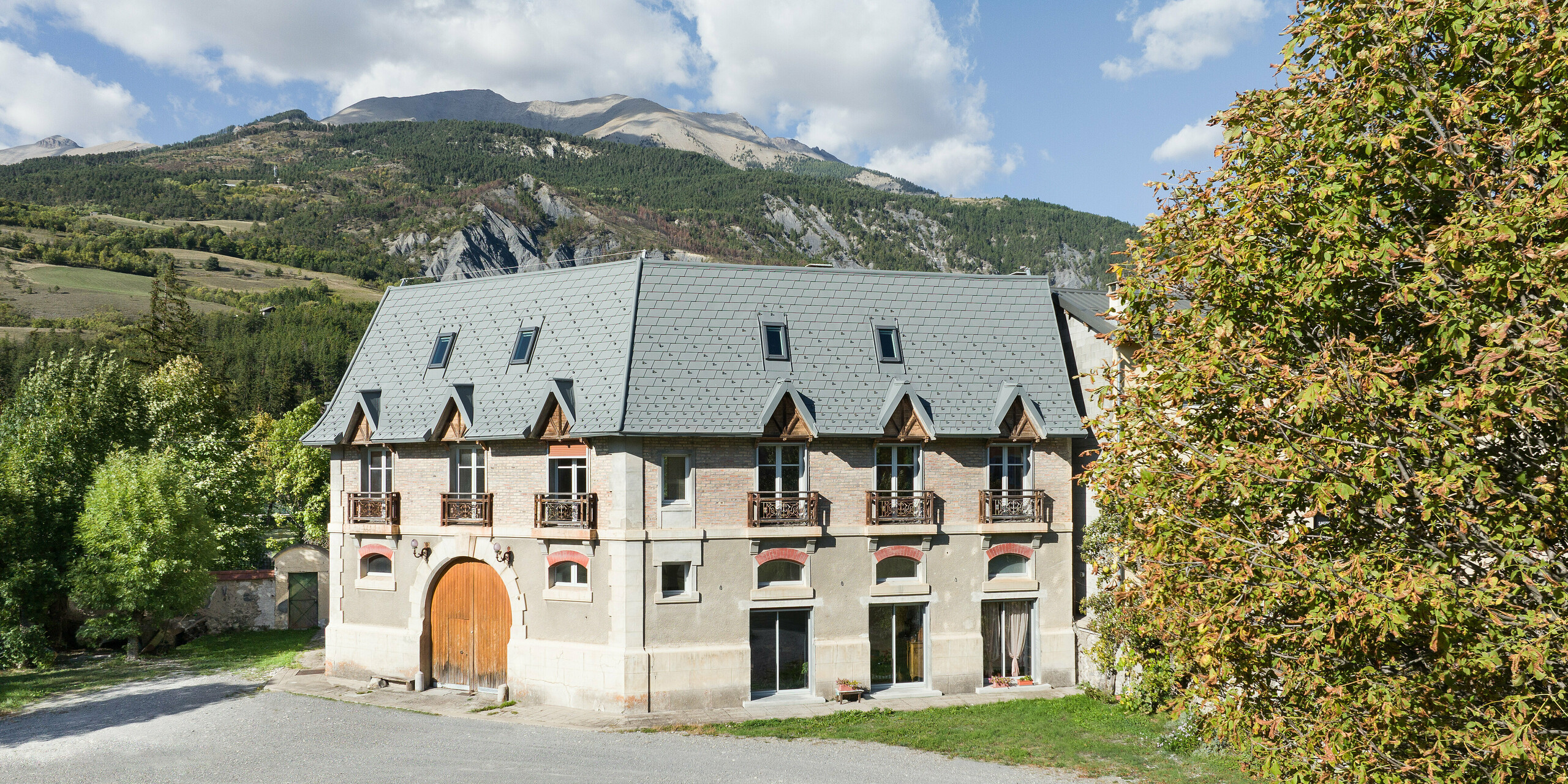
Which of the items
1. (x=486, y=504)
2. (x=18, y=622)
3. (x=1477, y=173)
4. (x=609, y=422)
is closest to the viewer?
(x=1477, y=173)

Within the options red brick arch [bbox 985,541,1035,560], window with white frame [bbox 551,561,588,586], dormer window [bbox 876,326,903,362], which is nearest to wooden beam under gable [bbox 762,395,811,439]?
dormer window [bbox 876,326,903,362]

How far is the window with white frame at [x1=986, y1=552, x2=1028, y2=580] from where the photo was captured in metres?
28.6

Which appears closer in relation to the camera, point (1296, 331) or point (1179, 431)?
point (1296, 331)

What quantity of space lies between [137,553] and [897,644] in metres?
25.6

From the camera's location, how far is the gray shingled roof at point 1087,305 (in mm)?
29547

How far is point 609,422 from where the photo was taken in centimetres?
2597

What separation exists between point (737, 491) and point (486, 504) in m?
7.17

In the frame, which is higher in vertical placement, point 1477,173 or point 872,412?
point 1477,173

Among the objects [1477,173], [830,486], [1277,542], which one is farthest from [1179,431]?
[830,486]

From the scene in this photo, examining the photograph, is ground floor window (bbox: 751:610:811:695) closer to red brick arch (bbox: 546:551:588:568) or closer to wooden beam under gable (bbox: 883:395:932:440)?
red brick arch (bbox: 546:551:588:568)

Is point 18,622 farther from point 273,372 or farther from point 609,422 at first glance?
point 273,372

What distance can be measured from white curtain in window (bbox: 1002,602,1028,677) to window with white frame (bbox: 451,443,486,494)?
15.7m

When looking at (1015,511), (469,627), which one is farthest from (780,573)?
(469,627)

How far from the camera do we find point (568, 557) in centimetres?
2672
